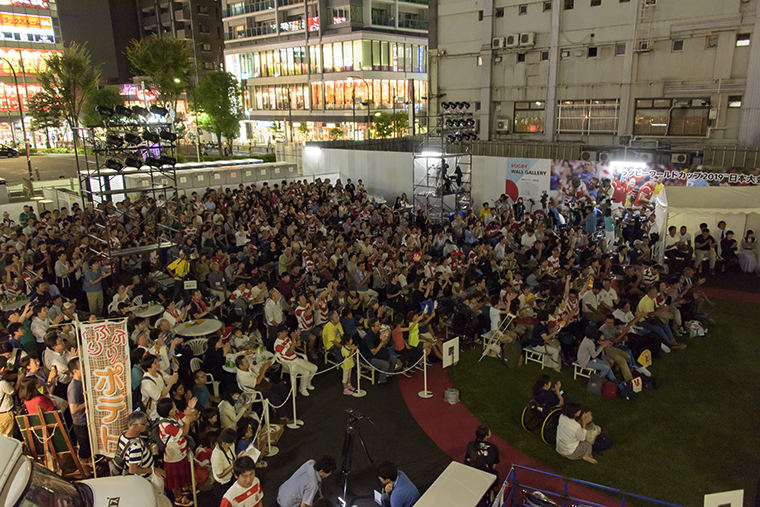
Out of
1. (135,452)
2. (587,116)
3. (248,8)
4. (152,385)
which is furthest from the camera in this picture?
(248,8)

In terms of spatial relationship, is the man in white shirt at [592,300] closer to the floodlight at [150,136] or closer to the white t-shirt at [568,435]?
the white t-shirt at [568,435]

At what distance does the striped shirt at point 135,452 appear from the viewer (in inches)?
230

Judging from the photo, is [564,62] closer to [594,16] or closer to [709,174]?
[594,16]

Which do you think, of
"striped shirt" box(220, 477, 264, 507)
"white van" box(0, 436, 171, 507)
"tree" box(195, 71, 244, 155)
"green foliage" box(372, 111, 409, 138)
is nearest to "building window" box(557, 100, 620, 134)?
"green foliage" box(372, 111, 409, 138)

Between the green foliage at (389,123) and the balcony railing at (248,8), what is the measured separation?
24669 mm

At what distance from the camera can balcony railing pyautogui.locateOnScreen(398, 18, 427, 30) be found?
5586 cm

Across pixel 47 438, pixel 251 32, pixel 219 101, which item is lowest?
pixel 47 438

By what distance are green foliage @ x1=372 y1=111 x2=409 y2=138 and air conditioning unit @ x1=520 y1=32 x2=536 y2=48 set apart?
13.6 meters

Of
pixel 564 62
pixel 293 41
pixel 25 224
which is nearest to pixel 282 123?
pixel 293 41

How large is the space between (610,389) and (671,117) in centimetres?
2346

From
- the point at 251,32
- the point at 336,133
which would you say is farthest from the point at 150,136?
the point at 251,32

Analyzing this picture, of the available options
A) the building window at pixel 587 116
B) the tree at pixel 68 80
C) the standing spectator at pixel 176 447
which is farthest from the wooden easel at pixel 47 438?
the tree at pixel 68 80

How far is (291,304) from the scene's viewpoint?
34.6 ft

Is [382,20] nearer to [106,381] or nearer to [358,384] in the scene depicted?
[358,384]
